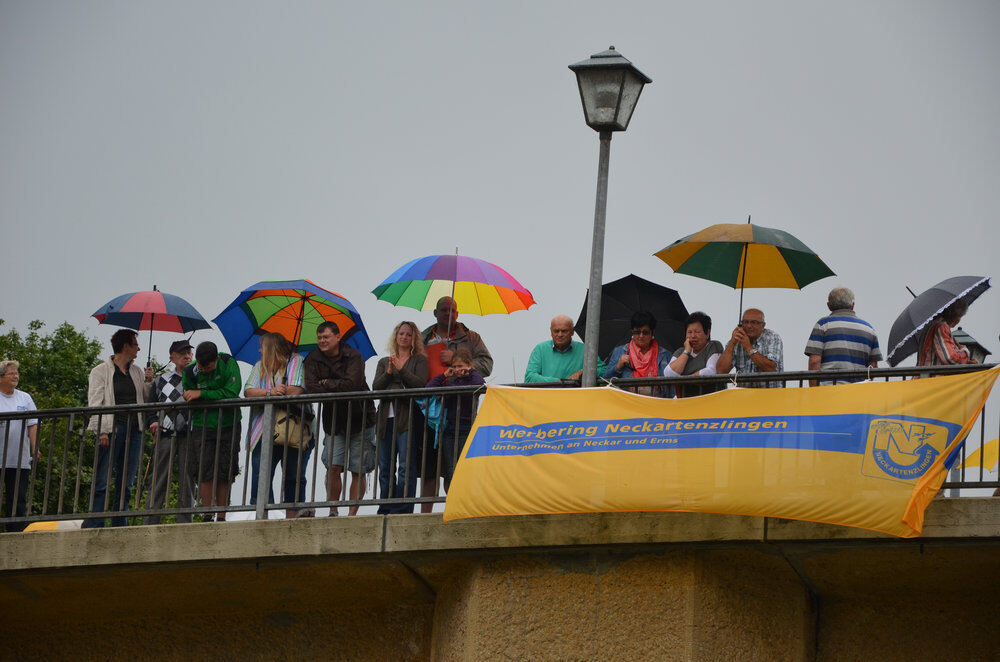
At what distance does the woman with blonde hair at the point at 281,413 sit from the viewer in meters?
12.2

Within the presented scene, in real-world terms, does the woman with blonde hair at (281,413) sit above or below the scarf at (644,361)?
below

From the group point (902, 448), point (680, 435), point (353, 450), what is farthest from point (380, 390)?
point (902, 448)

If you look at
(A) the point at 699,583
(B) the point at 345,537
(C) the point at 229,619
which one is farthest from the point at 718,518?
(C) the point at 229,619

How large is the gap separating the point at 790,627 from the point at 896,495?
6.71ft

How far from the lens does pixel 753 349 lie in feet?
38.8

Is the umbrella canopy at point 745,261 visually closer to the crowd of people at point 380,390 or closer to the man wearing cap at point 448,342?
the crowd of people at point 380,390

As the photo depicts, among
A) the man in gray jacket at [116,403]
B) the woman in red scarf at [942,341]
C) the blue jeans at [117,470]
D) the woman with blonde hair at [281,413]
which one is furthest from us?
the man in gray jacket at [116,403]

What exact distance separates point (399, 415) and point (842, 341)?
355 centimetres

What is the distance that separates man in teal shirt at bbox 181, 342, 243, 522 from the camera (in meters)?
12.4

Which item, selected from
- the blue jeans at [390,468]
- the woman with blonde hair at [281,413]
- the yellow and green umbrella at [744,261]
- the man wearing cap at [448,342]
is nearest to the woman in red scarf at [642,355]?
A: the yellow and green umbrella at [744,261]

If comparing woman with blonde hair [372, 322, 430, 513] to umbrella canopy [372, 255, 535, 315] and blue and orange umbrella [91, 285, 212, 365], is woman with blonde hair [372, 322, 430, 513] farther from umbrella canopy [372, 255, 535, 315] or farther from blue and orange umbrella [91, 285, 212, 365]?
blue and orange umbrella [91, 285, 212, 365]

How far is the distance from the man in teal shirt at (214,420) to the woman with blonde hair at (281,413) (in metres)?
0.17

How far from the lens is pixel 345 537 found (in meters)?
11.7

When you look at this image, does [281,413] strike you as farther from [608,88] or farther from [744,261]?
[744,261]
